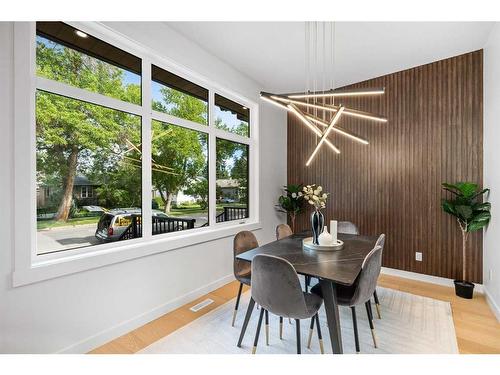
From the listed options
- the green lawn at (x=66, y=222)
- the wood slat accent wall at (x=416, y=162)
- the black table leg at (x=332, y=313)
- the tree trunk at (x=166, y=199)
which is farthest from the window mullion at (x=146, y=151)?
the wood slat accent wall at (x=416, y=162)

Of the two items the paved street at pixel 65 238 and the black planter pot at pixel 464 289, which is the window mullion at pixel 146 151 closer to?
the paved street at pixel 65 238

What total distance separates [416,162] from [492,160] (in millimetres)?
841

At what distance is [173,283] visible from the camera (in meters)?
2.69

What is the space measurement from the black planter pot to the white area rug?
400 mm

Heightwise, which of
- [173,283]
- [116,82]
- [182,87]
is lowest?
[173,283]

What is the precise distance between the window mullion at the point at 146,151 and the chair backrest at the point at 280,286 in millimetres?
1384

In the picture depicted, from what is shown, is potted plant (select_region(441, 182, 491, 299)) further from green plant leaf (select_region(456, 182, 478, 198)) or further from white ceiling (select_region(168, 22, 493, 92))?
white ceiling (select_region(168, 22, 493, 92))

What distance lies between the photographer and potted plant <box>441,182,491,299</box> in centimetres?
281

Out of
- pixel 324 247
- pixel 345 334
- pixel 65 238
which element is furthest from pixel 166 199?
pixel 345 334

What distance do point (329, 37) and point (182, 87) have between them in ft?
5.97

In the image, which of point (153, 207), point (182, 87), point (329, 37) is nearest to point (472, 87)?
point (329, 37)

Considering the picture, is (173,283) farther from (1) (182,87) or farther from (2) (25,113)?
(1) (182,87)

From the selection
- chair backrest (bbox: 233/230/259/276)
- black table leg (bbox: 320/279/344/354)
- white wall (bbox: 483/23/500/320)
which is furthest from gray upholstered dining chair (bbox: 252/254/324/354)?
white wall (bbox: 483/23/500/320)

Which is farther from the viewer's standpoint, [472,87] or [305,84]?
[305,84]
